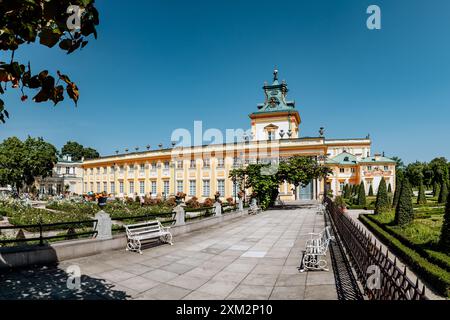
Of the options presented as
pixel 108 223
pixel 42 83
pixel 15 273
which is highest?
pixel 42 83

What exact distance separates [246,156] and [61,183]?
56641mm

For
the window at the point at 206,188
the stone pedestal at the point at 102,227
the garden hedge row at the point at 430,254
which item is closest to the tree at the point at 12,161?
the window at the point at 206,188

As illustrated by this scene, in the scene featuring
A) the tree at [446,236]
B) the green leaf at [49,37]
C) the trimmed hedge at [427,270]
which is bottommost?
the trimmed hedge at [427,270]

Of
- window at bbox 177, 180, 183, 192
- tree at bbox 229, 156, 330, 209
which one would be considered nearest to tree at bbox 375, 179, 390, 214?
tree at bbox 229, 156, 330, 209

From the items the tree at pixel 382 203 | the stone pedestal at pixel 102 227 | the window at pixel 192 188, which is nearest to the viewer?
the stone pedestal at pixel 102 227

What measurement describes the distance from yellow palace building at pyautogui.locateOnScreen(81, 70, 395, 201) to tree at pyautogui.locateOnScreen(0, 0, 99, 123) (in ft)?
111

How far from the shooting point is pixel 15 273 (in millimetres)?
6395

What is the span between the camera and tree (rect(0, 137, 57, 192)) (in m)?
51.2

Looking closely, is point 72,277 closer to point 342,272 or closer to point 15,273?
point 15,273

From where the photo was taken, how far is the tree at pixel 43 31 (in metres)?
2.21

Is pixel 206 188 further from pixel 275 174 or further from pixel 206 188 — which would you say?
pixel 275 174

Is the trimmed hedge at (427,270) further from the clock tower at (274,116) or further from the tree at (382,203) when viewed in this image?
the clock tower at (274,116)

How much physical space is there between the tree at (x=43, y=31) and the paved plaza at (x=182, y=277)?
4.25 m
